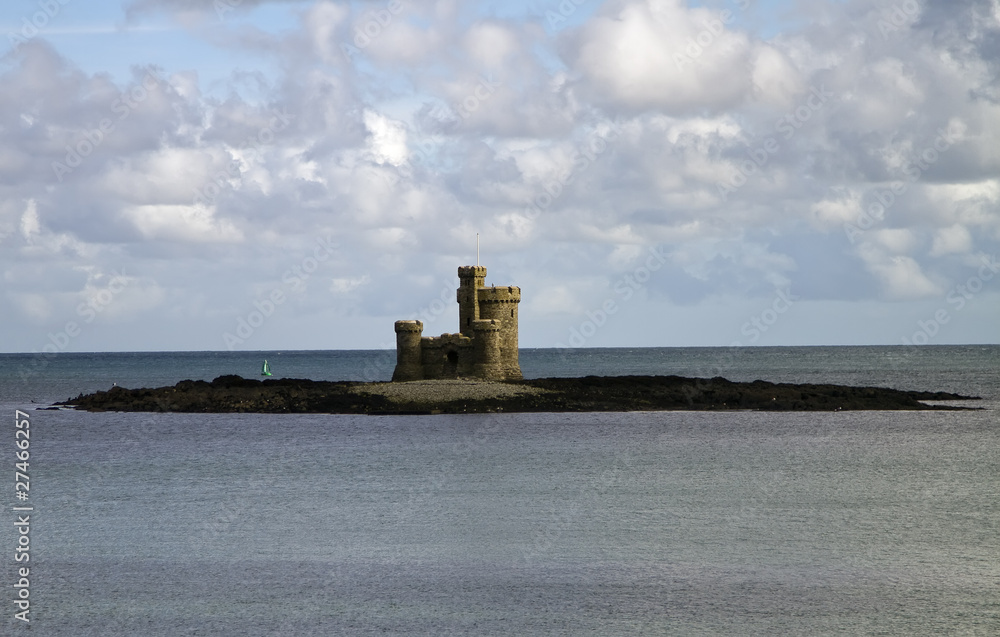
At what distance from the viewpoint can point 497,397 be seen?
2356 inches

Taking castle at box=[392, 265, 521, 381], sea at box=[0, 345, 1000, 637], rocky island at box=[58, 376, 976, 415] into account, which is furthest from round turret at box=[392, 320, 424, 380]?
sea at box=[0, 345, 1000, 637]

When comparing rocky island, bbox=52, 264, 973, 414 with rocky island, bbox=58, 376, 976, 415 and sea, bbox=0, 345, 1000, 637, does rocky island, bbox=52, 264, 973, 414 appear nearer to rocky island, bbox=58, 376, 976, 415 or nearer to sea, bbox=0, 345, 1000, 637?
rocky island, bbox=58, 376, 976, 415

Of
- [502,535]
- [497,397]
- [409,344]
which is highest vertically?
[409,344]

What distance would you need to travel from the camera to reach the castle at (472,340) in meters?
62.0

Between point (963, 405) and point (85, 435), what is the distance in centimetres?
4916

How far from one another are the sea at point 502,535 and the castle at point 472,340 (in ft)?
41.9

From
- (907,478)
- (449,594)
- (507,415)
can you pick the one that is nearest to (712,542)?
(449,594)

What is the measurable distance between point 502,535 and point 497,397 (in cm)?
3388

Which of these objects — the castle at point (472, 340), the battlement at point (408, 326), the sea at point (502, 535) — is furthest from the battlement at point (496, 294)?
the sea at point (502, 535)

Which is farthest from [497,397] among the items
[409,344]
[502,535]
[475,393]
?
[502,535]

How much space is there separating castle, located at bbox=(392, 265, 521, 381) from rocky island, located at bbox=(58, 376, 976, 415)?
1086 millimetres


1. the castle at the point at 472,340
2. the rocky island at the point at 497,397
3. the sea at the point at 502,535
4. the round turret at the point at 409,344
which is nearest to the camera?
the sea at the point at 502,535

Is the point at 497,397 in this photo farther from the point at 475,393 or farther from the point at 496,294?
the point at 496,294

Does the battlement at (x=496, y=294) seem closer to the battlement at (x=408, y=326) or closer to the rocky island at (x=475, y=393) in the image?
the rocky island at (x=475, y=393)
